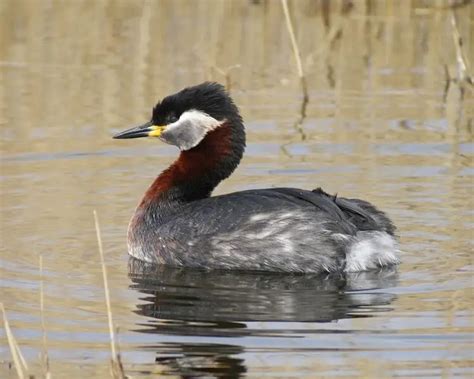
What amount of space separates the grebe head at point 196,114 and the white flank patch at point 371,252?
1.24 metres

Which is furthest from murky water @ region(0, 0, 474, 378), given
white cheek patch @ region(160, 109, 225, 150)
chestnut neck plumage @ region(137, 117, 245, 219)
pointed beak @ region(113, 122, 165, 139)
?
white cheek patch @ region(160, 109, 225, 150)

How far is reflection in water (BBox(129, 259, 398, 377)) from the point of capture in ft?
21.5

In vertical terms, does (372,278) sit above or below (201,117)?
below

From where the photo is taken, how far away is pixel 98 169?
1095 cm

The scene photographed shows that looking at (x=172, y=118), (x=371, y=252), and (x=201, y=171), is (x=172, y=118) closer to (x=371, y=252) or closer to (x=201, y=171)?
(x=201, y=171)

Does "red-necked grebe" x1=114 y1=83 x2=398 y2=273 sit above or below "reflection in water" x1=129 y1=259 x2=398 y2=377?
above

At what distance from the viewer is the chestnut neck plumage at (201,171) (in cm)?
898

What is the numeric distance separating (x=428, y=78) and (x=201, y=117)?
5434 millimetres

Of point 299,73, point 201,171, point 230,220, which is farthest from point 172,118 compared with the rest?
point 299,73

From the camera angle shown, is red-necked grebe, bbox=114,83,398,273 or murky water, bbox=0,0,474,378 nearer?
murky water, bbox=0,0,474,378

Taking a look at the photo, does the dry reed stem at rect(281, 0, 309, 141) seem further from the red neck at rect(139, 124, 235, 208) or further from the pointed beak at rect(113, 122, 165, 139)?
the red neck at rect(139, 124, 235, 208)

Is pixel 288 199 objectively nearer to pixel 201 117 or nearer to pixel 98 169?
pixel 201 117

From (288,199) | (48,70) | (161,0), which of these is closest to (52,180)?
(288,199)

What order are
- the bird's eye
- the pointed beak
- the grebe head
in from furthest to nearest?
the pointed beak
the bird's eye
the grebe head
